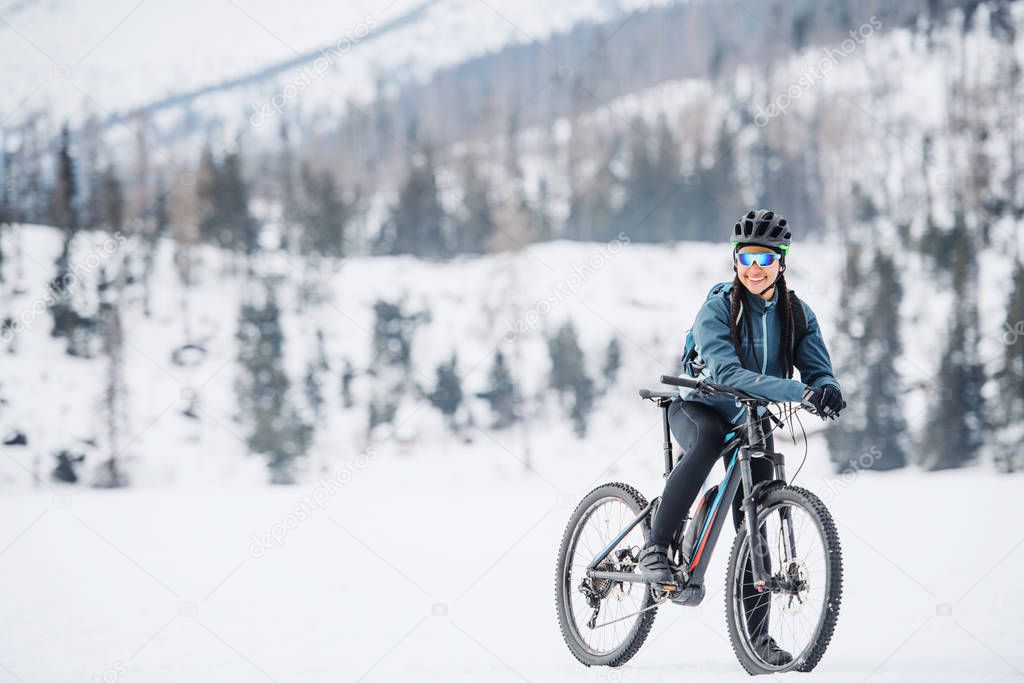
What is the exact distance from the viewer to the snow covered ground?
5074 mm

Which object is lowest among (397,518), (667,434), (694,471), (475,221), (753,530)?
(397,518)

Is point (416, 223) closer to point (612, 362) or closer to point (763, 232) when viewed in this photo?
point (612, 362)

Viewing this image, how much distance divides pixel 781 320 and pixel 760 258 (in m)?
0.28

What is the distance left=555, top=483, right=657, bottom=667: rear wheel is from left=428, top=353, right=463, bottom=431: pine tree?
942 inches

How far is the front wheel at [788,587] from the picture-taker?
377 centimetres

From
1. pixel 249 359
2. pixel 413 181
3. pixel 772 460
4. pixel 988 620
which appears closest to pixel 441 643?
pixel 772 460

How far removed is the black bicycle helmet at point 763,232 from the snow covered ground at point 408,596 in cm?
172

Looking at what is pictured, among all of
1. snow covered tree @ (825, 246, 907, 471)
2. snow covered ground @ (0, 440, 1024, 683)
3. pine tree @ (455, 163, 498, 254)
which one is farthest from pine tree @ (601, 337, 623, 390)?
snow covered ground @ (0, 440, 1024, 683)

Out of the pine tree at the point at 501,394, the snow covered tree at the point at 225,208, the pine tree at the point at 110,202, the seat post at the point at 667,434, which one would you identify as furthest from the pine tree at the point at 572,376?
the seat post at the point at 667,434

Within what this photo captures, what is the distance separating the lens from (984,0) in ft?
151

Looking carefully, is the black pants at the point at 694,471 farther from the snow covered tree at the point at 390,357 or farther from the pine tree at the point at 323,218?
the pine tree at the point at 323,218

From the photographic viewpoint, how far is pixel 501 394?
30062 millimetres

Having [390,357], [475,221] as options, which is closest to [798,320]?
[390,357]

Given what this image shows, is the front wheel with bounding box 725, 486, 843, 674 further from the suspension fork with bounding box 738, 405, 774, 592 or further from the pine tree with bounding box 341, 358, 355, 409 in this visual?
the pine tree with bounding box 341, 358, 355, 409
